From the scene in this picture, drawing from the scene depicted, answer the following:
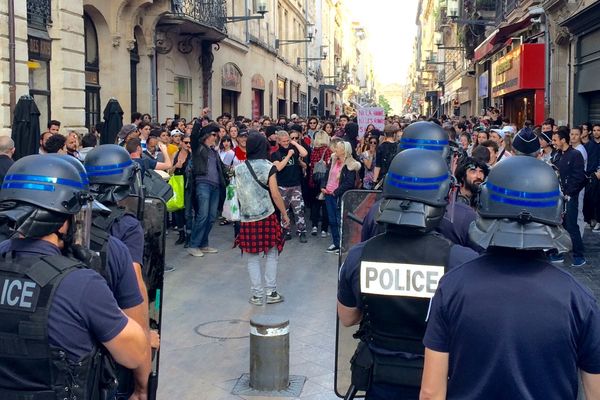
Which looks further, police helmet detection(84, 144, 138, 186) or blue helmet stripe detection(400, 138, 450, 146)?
blue helmet stripe detection(400, 138, 450, 146)

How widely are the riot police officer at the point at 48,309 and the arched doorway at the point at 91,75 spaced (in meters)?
13.8

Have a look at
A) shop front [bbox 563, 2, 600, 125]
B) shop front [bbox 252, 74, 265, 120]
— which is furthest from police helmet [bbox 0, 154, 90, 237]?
shop front [bbox 252, 74, 265, 120]

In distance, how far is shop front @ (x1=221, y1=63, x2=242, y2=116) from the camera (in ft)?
85.9

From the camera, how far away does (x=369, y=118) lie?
51.5 ft

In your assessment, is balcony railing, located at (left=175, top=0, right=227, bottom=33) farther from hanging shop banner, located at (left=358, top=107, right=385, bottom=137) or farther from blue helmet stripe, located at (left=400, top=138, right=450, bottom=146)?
blue helmet stripe, located at (left=400, top=138, right=450, bottom=146)

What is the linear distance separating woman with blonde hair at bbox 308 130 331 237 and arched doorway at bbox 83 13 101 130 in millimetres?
6109

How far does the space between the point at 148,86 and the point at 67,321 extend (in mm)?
16554

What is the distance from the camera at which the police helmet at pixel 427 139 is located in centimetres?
477

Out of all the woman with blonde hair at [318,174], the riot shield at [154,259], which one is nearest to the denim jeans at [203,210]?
the woman with blonde hair at [318,174]

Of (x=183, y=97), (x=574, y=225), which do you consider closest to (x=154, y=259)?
(x=574, y=225)

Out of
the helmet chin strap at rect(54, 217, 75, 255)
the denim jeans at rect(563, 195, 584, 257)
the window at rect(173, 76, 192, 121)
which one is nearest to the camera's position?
the helmet chin strap at rect(54, 217, 75, 255)

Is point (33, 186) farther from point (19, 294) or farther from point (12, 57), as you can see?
point (12, 57)

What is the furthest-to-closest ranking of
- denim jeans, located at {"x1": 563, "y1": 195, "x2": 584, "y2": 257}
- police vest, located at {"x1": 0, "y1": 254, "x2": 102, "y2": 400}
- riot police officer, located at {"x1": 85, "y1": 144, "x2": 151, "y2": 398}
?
1. denim jeans, located at {"x1": 563, "y1": 195, "x2": 584, "y2": 257}
2. riot police officer, located at {"x1": 85, "y1": 144, "x2": 151, "y2": 398}
3. police vest, located at {"x1": 0, "y1": 254, "x2": 102, "y2": 400}

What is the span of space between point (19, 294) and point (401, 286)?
147cm
